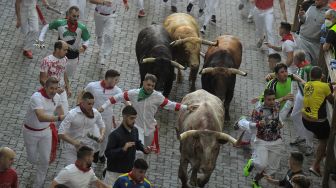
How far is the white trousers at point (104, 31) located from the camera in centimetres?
1978

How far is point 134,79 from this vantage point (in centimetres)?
1967

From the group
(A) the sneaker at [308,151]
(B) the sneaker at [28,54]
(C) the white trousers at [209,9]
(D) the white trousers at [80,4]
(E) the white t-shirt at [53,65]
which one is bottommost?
(A) the sneaker at [308,151]

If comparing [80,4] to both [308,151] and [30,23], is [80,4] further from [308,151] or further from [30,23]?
[308,151]

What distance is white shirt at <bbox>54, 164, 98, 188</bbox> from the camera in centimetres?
1236

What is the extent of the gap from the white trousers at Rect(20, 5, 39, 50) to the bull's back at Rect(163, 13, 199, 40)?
132 inches

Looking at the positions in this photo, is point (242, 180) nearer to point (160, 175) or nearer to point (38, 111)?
point (160, 175)

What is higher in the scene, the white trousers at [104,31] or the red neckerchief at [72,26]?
the white trousers at [104,31]

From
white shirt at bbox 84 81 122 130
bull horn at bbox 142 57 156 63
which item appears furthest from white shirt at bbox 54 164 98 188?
bull horn at bbox 142 57 156 63

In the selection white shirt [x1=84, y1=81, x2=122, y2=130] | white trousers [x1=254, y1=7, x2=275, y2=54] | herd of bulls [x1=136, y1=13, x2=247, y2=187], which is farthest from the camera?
white trousers [x1=254, y1=7, x2=275, y2=54]

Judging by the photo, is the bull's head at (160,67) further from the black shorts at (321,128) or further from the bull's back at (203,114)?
the black shorts at (321,128)

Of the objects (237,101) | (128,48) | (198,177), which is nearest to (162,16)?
(128,48)

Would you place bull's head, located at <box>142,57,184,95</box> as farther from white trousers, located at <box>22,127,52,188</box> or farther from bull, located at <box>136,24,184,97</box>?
white trousers, located at <box>22,127,52,188</box>

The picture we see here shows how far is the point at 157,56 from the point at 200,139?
158 inches

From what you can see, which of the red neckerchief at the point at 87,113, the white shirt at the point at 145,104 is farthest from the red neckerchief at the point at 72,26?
the red neckerchief at the point at 87,113
